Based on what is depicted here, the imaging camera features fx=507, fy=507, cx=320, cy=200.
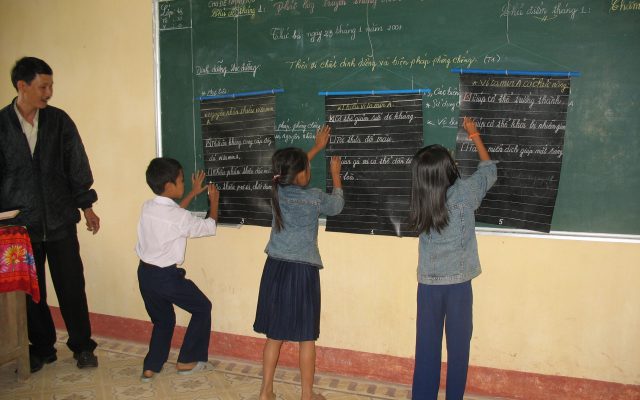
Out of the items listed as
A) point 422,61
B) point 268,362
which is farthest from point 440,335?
point 422,61

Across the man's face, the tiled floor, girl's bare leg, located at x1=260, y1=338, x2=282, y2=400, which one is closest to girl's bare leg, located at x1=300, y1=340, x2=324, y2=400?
girl's bare leg, located at x1=260, y1=338, x2=282, y2=400

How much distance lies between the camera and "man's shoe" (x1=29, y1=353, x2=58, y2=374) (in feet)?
11.3

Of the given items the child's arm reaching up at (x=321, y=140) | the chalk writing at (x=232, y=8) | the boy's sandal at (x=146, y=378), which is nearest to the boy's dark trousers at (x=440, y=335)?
the child's arm reaching up at (x=321, y=140)

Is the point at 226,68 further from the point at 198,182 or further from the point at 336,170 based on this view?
the point at 336,170

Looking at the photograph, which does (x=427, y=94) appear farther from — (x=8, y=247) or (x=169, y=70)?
(x=8, y=247)

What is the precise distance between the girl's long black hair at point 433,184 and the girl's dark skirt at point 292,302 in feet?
2.35

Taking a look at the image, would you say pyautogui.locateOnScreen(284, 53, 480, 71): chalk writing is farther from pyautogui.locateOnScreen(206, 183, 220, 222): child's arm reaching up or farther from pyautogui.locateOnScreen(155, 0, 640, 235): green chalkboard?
pyautogui.locateOnScreen(206, 183, 220, 222): child's arm reaching up

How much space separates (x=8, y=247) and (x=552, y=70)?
3.32 meters

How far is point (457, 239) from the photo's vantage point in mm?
2510

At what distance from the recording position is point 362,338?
3318 millimetres

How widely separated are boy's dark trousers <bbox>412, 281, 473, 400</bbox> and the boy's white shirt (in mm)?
1427

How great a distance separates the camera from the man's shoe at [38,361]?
3438 millimetres

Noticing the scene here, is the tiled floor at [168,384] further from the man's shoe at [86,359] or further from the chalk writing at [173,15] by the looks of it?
the chalk writing at [173,15]

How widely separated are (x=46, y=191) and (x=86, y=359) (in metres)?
1.18
